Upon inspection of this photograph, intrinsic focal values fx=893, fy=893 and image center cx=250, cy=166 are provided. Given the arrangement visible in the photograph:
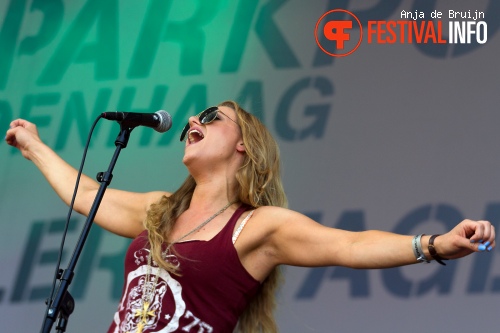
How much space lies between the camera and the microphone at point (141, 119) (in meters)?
2.64

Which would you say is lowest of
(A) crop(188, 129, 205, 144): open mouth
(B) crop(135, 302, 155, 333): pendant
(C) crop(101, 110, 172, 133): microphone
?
(B) crop(135, 302, 155, 333): pendant

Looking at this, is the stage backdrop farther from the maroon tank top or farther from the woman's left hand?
the woman's left hand

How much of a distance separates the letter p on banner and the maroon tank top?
1734 millimetres

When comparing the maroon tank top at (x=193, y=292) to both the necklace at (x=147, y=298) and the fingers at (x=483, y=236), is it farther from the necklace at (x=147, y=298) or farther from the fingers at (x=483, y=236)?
the fingers at (x=483, y=236)

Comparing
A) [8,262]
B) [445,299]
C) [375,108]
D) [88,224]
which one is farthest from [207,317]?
[8,262]

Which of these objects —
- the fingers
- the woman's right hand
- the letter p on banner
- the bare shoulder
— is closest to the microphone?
the bare shoulder

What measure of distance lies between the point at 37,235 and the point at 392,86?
1.90 meters

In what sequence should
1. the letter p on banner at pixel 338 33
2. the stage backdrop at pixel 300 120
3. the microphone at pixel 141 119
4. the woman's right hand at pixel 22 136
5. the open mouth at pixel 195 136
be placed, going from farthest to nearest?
the letter p on banner at pixel 338 33 → the stage backdrop at pixel 300 120 → the woman's right hand at pixel 22 136 → the open mouth at pixel 195 136 → the microphone at pixel 141 119

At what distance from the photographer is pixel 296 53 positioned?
4.33 m

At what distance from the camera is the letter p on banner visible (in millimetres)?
4270

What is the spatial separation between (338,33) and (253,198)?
1581 mm

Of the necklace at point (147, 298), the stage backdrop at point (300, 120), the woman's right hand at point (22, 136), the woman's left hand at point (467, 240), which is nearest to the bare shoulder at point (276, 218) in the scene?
the necklace at point (147, 298)

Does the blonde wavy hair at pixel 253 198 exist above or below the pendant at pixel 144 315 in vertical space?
above

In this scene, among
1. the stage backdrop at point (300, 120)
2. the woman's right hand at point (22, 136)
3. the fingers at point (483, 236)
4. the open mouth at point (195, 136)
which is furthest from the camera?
the stage backdrop at point (300, 120)
